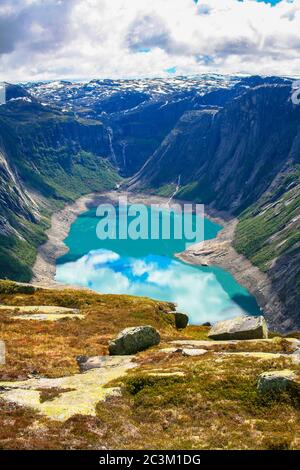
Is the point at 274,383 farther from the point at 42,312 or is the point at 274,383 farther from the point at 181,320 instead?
the point at 42,312

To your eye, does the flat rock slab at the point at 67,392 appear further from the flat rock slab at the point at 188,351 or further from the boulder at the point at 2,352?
the boulder at the point at 2,352

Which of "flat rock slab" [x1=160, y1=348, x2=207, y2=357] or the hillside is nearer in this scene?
the hillside

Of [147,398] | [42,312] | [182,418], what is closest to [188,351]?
[147,398]

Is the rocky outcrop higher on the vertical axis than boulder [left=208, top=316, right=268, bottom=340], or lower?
lower

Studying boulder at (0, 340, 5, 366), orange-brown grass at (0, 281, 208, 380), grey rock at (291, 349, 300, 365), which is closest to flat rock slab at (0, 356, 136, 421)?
orange-brown grass at (0, 281, 208, 380)

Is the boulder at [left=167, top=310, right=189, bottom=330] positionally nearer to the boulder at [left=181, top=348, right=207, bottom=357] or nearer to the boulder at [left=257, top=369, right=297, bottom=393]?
the boulder at [left=181, top=348, right=207, bottom=357]

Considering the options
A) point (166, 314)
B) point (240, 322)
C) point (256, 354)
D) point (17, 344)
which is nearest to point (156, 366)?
point (256, 354)
